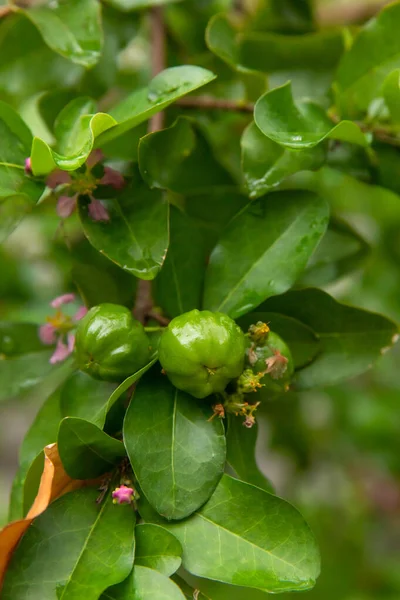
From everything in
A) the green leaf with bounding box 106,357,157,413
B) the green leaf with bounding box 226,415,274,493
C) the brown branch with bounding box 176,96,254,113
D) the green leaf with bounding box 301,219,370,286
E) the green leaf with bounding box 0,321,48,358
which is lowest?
the green leaf with bounding box 301,219,370,286

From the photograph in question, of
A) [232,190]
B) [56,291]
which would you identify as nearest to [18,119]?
[232,190]

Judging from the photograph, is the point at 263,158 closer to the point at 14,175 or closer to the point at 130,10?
the point at 14,175

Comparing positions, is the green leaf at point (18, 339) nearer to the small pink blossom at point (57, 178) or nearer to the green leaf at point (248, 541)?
the small pink blossom at point (57, 178)

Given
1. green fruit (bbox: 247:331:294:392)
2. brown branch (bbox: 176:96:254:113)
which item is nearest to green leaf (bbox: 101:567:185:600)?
green fruit (bbox: 247:331:294:392)

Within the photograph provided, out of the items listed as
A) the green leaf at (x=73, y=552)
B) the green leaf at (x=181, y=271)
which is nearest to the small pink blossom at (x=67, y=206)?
the green leaf at (x=181, y=271)

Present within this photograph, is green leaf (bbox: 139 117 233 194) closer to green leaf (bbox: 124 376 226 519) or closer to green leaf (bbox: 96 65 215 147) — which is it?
green leaf (bbox: 96 65 215 147)

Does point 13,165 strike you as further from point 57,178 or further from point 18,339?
point 18,339

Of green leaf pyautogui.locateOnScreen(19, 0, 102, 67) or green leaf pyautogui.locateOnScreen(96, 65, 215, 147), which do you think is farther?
green leaf pyautogui.locateOnScreen(19, 0, 102, 67)
